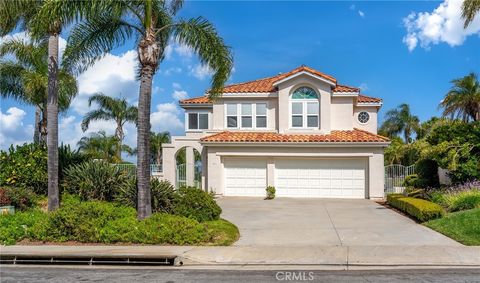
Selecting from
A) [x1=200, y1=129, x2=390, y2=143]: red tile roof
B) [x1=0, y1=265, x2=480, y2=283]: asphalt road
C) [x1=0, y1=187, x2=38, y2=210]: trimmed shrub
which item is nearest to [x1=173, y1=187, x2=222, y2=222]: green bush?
[x1=0, y1=265, x2=480, y2=283]: asphalt road

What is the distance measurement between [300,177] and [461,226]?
11.8 m

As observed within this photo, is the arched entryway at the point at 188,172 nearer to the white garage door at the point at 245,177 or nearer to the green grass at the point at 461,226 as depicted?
the white garage door at the point at 245,177

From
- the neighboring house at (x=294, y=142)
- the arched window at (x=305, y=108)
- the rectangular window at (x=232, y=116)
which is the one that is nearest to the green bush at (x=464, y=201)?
the neighboring house at (x=294, y=142)

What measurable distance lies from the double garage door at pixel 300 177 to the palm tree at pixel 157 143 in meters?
23.3

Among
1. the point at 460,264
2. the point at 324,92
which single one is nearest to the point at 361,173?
the point at 324,92

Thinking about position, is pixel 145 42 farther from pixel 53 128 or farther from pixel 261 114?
pixel 261 114

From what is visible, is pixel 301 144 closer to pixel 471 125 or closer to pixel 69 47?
pixel 471 125

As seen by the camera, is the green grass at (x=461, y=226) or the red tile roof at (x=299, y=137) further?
the red tile roof at (x=299, y=137)

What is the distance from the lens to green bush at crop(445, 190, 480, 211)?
15.3 meters

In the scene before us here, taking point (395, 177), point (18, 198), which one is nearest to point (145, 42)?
point (18, 198)

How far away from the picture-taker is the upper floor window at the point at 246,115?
2570cm

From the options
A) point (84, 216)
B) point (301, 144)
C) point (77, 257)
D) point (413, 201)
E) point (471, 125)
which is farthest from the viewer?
point (301, 144)

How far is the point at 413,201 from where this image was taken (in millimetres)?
17000

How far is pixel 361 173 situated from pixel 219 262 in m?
15.6
